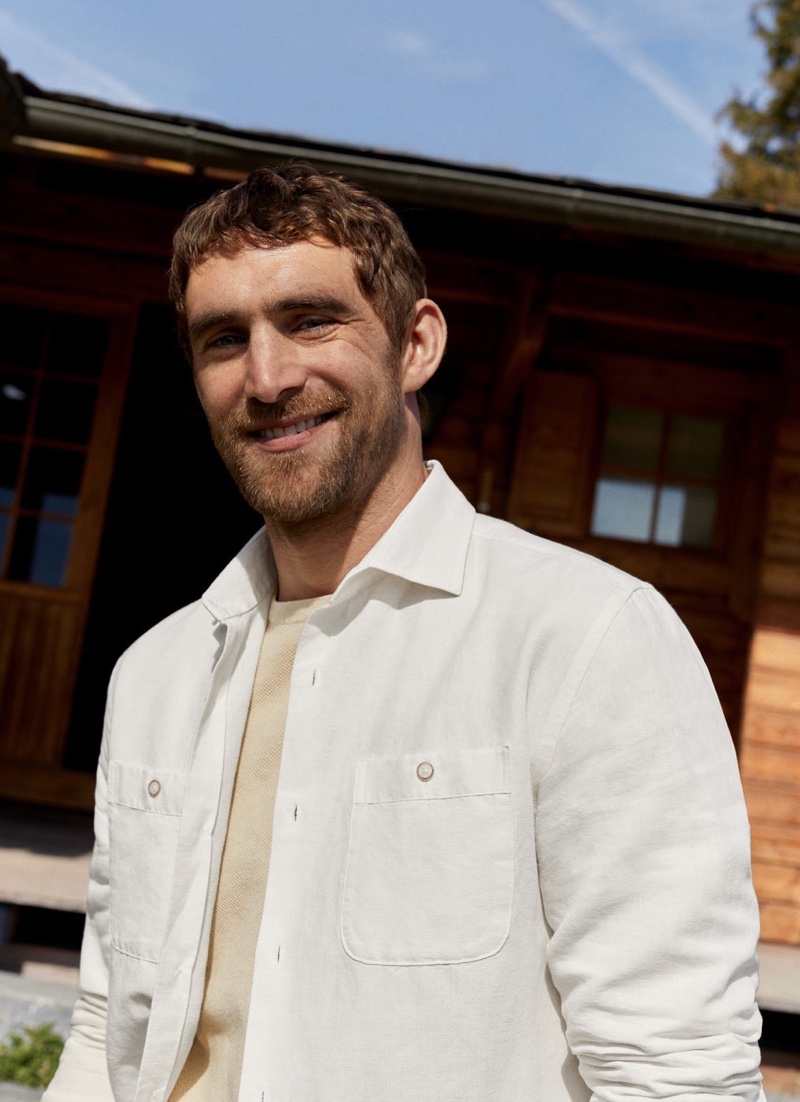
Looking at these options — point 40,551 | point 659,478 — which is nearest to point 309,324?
point 659,478

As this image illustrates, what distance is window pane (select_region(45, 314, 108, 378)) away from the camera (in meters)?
6.55

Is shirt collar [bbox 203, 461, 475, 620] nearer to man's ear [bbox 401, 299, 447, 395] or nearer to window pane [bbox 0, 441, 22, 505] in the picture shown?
man's ear [bbox 401, 299, 447, 395]

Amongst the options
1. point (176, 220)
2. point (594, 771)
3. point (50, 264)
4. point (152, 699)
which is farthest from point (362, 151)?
point (594, 771)

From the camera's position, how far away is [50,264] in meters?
6.34

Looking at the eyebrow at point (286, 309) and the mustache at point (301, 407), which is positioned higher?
the eyebrow at point (286, 309)

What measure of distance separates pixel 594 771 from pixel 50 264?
593 centimetres

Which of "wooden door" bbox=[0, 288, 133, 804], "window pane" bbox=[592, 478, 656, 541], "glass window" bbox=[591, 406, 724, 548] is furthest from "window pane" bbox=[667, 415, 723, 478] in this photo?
"wooden door" bbox=[0, 288, 133, 804]

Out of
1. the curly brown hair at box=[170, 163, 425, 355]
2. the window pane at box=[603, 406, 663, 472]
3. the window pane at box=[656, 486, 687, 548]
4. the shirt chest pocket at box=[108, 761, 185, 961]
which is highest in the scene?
the window pane at box=[603, 406, 663, 472]

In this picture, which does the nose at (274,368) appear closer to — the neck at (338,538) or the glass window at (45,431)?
the neck at (338,538)

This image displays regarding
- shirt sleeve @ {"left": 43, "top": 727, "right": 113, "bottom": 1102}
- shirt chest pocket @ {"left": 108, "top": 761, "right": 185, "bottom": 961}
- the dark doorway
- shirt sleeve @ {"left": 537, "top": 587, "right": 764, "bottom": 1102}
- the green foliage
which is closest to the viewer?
shirt sleeve @ {"left": 537, "top": 587, "right": 764, "bottom": 1102}

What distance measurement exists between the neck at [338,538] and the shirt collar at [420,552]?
0.04 metres

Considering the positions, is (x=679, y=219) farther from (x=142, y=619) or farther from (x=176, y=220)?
(x=142, y=619)

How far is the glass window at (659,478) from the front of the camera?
20.5 ft

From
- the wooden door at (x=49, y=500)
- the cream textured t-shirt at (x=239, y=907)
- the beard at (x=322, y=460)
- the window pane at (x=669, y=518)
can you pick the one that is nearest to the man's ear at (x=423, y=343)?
the beard at (x=322, y=460)
